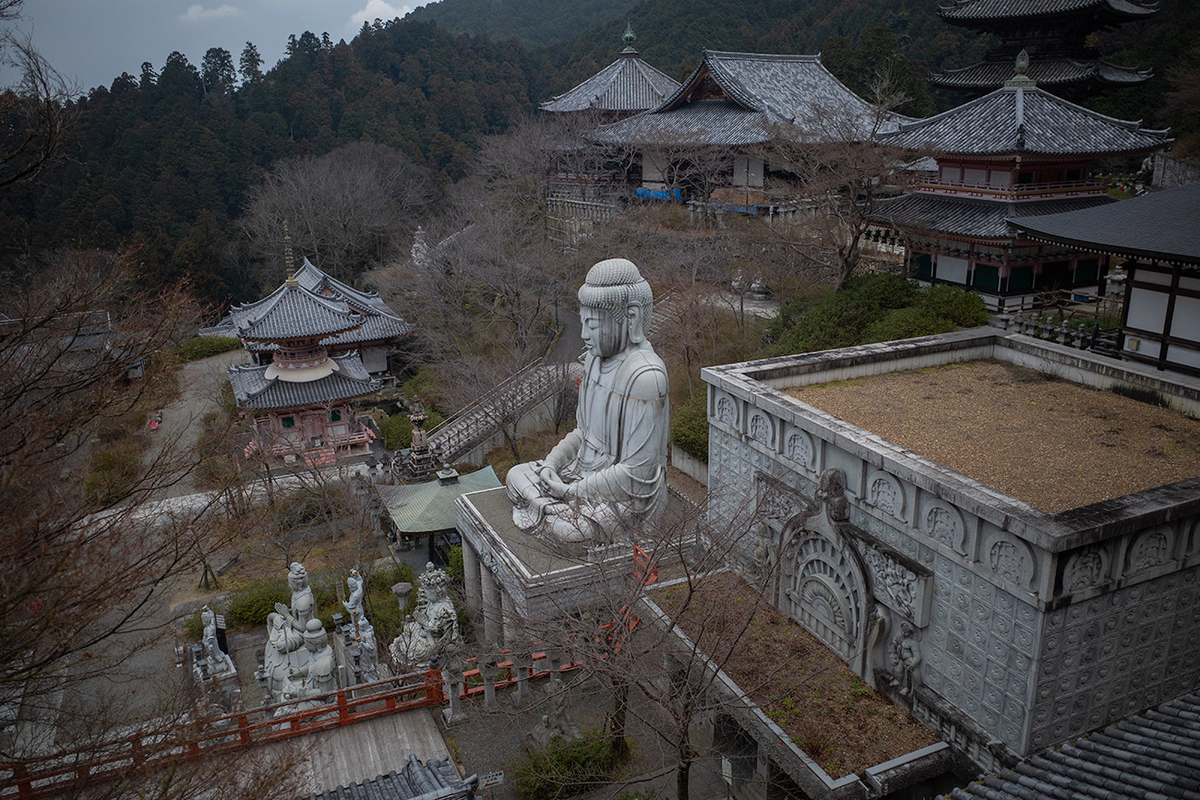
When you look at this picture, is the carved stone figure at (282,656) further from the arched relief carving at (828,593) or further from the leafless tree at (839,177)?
the leafless tree at (839,177)

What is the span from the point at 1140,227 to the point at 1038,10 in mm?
18686

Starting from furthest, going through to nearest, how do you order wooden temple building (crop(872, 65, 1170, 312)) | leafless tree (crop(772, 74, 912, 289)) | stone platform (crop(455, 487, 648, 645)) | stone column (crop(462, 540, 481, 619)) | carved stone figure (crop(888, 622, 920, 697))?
leafless tree (crop(772, 74, 912, 289)) < wooden temple building (crop(872, 65, 1170, 312)) < stone column (crop(462, 540, 481, 619)) < stone platform (crop(455, 487, 648, 645)) < carved stone figure (crop(888, 622, 920, 697))

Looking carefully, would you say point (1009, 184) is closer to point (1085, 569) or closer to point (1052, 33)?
point (1052, 33)

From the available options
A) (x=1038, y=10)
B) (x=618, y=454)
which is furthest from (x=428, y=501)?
(x=1038, y=10)

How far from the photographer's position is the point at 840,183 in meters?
19.6

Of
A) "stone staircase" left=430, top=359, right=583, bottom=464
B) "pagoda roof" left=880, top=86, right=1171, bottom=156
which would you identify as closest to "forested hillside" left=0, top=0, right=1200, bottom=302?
"pagoda roof" left=880, top=86, right=1171, bottom=156

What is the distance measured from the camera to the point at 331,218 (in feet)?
143

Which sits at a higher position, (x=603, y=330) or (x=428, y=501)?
(x=603, y=330)

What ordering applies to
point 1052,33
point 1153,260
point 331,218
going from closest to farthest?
1. point 1153,260
2. point 1052,33
3. point 331,218

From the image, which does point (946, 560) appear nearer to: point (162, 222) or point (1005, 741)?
point (1005, 741)

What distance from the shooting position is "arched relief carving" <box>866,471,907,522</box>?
28.7ft

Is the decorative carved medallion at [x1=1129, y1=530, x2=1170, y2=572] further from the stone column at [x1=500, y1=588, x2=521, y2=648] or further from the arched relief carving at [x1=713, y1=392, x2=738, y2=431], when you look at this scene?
the stone column at [x1=500, y1=588, x2=521, y2=648]

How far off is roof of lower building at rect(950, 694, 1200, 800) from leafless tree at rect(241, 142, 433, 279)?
38804mm

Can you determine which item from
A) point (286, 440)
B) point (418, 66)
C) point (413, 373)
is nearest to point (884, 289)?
point (286, 440)
